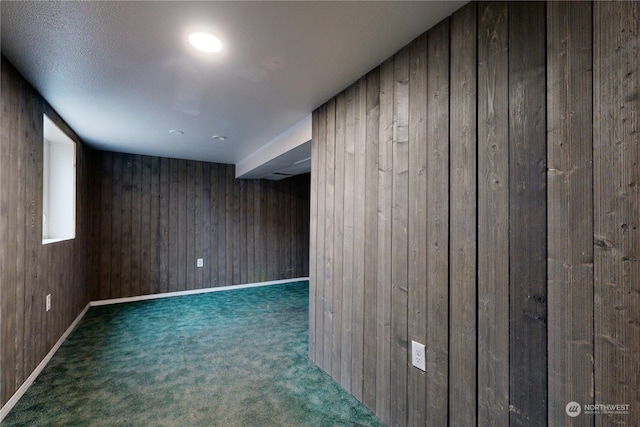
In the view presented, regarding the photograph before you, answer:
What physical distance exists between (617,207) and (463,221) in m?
0.50

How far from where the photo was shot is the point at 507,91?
115 cm

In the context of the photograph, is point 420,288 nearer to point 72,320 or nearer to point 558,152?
point 558,152

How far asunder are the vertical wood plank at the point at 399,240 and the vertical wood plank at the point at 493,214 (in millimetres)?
422

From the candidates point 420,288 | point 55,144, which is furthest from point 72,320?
point 420,288

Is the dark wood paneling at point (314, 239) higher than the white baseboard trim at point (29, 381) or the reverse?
higher

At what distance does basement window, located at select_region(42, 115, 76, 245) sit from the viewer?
123 inches

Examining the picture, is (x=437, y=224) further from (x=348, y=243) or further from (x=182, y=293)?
(x=182, y=293)

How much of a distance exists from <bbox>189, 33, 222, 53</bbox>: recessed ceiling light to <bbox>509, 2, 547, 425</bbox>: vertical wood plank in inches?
54.5

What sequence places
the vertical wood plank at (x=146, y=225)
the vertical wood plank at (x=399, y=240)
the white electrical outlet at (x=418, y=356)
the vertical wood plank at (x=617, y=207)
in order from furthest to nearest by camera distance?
the vertical wood plank at (x=146, y=225) < the vertical wood plank at (x=399, y=240) < the white electrical outlet at (x=418, y=356) < the vertical wood plank at (x=617, y=207)

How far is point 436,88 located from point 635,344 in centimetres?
122

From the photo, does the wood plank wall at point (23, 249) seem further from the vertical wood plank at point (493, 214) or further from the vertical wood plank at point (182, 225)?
the vertical wood plank at point (493, 214)

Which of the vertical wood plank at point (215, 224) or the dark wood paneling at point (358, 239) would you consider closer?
the dark wood paneling at point (358, 239)

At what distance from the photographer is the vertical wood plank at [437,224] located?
1380 millimetres

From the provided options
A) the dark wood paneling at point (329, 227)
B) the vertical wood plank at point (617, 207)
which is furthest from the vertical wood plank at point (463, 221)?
the dark wood paneling at point (329, 227)
